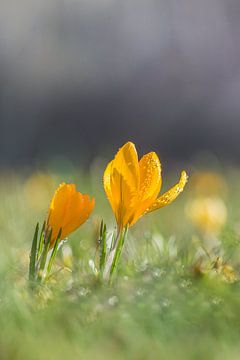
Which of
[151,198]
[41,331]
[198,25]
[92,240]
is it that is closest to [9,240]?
[92,240]

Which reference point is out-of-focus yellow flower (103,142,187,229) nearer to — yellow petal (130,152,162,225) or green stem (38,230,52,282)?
yellow petal (130,152,162,225)

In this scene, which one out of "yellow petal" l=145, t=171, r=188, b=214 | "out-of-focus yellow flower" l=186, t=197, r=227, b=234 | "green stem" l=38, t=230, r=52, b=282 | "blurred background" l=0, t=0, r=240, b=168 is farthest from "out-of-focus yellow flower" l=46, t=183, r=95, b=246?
"blurred background" l=0, t=0, r=240, b=168

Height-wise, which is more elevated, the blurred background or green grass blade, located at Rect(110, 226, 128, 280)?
green grass blade, located at Rect(110, 226, 128, 280)

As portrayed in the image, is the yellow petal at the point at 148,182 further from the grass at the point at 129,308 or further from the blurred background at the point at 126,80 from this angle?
the blurred background at the point at 126,80

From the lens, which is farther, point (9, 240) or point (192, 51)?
point (192, 51)

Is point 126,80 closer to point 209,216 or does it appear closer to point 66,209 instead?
point 209,216

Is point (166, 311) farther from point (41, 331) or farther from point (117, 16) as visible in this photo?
point (117, 16)

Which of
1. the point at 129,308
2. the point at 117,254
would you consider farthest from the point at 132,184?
the point at 129,308

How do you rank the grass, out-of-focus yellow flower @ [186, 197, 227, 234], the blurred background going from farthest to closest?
the blurred background → out-of-focus yellow flower @ [186, 197, 227, 234] → the grass

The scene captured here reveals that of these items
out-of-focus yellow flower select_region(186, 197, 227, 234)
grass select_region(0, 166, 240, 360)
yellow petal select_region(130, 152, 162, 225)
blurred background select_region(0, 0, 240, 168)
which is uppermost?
yellow petal select_region(130, 152, 162, 225)
